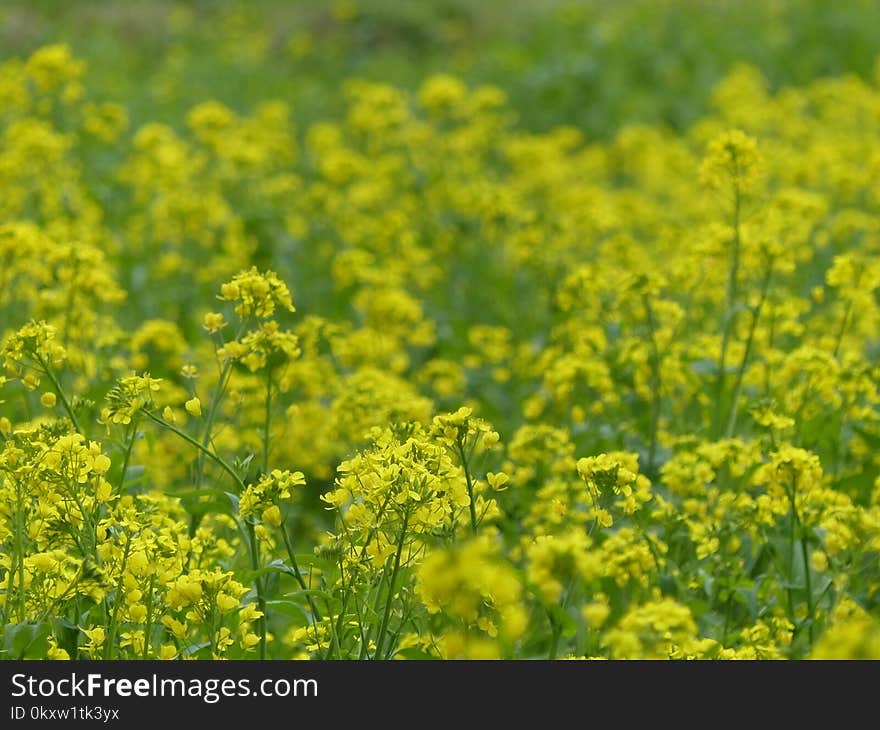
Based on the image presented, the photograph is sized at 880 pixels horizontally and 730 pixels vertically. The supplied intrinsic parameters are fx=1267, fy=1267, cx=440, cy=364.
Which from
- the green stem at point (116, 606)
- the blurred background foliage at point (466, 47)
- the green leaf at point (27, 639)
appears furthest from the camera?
the blurred background foliage at point (466, 47)

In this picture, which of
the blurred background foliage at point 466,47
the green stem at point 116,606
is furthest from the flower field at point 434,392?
the blurred background foliage at point 466,47

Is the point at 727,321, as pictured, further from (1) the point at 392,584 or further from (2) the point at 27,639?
(2) the point at 27,639

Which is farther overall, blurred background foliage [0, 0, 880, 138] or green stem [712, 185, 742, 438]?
blurred background foliage [0, 0, 880, 138]

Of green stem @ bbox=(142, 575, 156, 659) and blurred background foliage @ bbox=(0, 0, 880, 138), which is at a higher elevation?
blurred background foliage @ bbox=(0, 0, 880, 138)

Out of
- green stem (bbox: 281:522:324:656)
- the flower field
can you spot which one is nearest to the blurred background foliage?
the flower field

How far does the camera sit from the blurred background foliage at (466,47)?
12.7 metres

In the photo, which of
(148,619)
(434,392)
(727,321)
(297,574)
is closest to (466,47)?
(434,392)

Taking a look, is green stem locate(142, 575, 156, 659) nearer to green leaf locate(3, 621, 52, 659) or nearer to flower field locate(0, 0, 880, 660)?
flower field locate(0, 0, 880, 660)

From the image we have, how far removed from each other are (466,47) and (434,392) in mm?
10622

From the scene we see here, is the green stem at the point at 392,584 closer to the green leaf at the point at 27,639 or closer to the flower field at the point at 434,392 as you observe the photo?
the flower field at the point at 434,392

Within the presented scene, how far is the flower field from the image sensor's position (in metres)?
2.99

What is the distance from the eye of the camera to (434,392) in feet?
19.8

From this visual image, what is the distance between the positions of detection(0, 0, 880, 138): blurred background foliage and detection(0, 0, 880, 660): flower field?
154 cm

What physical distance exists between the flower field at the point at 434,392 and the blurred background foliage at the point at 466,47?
5.05ft
